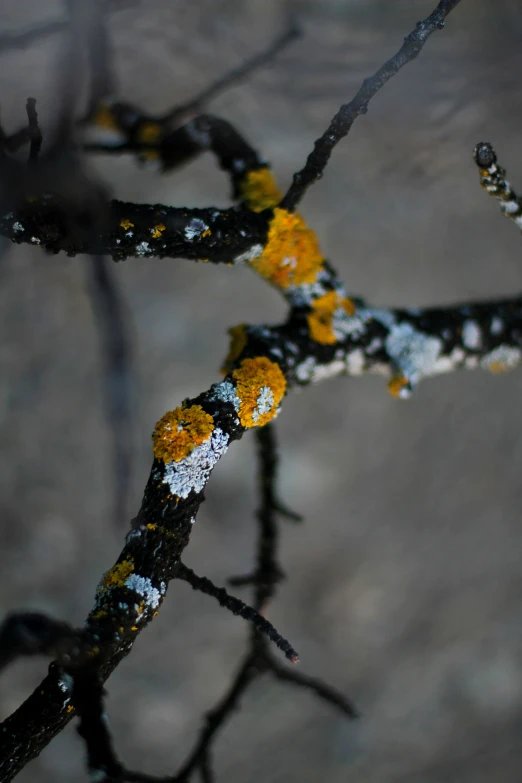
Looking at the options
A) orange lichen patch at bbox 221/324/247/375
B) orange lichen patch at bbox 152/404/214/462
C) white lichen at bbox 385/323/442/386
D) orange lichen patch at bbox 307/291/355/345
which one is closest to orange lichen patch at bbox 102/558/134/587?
A: orange lichen patch at bbox 152/404/214/462

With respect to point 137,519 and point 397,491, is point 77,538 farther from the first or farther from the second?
point 137,519

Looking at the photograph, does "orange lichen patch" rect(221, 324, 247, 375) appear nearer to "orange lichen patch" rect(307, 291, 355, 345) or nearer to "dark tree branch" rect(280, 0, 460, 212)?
"orange lichen patch" rect(307, 291, 355, 345)

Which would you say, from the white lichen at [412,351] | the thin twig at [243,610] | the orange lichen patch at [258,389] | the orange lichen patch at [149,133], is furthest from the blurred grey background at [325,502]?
the thin twig at [243,610]

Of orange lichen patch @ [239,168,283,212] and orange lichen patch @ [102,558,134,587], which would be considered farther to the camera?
orange lichen patch @ [239,168,283,212]

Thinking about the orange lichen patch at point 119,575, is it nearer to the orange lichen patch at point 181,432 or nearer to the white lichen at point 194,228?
the orange lichen patch at point 181,432

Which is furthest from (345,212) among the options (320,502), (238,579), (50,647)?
(50,647)
